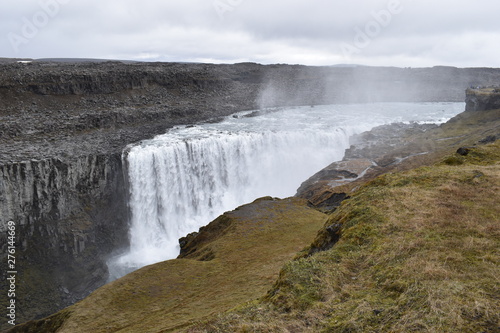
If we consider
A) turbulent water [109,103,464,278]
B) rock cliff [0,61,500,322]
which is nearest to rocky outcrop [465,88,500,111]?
turbulent water [109,103,464,278]

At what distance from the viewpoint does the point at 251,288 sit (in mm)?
12484

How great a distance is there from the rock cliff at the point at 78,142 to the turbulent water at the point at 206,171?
200 cm

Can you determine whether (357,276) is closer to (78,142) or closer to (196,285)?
(196,285)

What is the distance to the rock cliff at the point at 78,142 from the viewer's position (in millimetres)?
27453

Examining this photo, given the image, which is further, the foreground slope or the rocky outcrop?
the rocky outcrop

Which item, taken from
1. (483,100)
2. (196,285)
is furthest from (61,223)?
(483,100)

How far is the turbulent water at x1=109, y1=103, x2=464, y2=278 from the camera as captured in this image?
34062mm

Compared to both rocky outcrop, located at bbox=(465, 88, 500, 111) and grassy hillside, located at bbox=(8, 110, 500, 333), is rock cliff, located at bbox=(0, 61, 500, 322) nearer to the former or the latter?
grassy hillside, located at bbox=(8, 110, 500, 333)

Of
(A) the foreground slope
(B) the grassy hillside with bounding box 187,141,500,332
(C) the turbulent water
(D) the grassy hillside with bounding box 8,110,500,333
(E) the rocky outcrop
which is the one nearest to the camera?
(B) the grassy hillside with bounding box 187,141,500,332

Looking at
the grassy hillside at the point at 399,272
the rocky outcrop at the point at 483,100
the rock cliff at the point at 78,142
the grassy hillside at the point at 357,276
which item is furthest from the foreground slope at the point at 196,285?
the rocky outcrop at the point at 483,100

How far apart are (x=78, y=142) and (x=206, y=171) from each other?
13.3 metres

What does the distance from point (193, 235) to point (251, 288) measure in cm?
1290

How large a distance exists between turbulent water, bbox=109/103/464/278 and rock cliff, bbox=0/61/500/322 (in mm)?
1996

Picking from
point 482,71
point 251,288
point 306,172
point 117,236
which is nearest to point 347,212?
point 251,288
